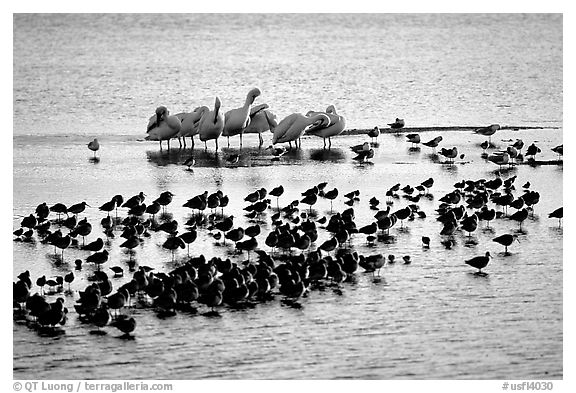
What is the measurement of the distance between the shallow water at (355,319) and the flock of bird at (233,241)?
132mm

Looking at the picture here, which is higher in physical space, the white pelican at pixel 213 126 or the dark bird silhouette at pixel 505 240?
the white pelican at pixel 213 126

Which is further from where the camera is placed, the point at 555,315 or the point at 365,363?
the point at 555,315

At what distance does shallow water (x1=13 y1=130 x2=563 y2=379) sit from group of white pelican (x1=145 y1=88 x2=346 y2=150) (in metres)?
3.01

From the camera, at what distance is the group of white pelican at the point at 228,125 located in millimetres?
21688

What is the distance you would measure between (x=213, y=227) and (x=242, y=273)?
2676 millimetres

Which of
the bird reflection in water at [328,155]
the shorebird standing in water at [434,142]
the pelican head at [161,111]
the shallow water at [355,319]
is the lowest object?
the shallow water at [355,319]

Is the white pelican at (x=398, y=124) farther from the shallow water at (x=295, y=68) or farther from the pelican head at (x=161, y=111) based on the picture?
the pelican head at (x=161, y=111)

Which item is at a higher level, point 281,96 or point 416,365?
point 281,96

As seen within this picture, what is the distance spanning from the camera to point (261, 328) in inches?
485

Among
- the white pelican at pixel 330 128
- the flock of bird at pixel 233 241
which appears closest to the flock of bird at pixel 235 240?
the flock of bird at pixel 233 241

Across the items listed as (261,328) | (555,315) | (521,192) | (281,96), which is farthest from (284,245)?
(281,96)

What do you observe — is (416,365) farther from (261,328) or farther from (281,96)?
(281,96)

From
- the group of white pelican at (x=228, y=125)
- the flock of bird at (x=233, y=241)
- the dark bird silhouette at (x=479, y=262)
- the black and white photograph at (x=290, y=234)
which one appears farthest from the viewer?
the group of white pelican at (x=228, y=125)

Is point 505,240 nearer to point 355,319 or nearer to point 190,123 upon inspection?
point 355,319
